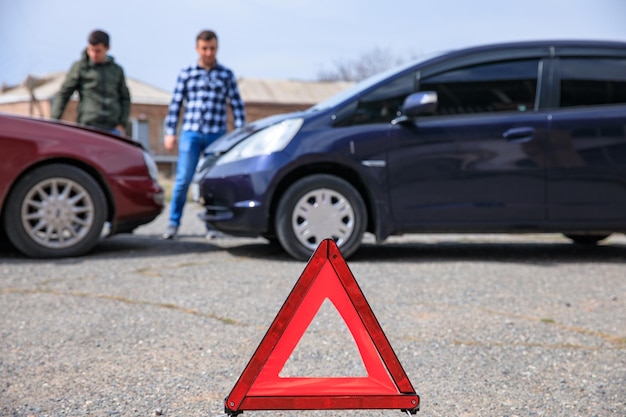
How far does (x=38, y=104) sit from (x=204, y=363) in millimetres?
43495

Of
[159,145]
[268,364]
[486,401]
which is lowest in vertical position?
[159,145]

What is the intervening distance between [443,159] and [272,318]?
2431mm

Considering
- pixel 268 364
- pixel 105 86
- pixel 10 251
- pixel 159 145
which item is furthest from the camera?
pixel 159 145

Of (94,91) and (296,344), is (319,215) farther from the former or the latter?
(296,344)

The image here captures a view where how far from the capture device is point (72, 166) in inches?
258

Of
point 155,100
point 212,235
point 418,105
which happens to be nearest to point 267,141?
point 418,105

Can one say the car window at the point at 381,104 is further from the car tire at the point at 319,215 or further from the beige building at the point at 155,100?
the beige building at the point at 155,100

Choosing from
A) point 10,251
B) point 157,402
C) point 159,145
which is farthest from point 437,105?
point 159,145

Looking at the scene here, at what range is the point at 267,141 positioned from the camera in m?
6.39

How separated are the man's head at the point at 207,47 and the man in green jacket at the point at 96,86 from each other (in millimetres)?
821

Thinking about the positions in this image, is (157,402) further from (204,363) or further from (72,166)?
(72,166)

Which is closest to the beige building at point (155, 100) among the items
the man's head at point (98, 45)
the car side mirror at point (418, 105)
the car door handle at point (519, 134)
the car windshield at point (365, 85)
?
the man's head at point (98, 45)

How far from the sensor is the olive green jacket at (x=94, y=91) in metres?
7.94

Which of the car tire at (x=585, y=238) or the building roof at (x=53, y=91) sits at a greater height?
the car tire at (x=585, y=238)
